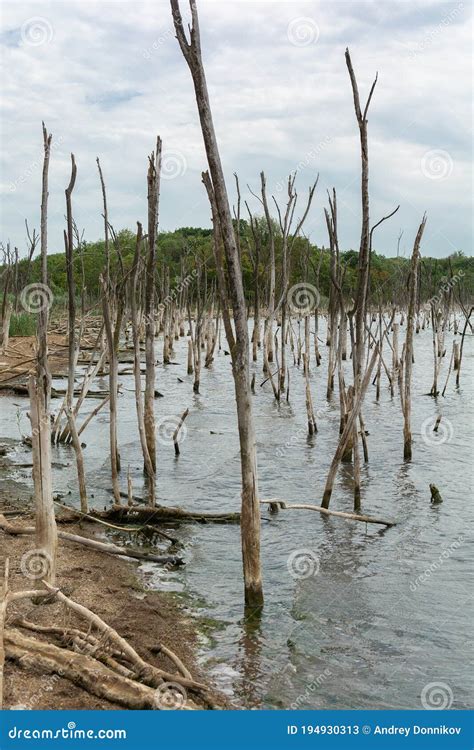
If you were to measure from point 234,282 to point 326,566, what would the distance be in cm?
356

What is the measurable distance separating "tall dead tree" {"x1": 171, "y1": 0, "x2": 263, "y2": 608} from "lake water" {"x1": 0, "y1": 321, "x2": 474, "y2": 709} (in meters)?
0.94

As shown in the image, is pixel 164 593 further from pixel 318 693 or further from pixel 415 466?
pixel 415 466

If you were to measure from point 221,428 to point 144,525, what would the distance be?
849 centimetres

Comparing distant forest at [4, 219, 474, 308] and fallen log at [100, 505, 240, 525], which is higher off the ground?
distant forest at [4, 219, 474, 308]

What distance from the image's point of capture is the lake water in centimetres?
568

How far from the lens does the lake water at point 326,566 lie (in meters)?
5.68

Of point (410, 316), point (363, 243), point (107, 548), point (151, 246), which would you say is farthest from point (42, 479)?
point (410, 316)

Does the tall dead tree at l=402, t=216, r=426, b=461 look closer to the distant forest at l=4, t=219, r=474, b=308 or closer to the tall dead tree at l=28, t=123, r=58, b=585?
the tall dead tree at l=28, t=123, r=58, b=585

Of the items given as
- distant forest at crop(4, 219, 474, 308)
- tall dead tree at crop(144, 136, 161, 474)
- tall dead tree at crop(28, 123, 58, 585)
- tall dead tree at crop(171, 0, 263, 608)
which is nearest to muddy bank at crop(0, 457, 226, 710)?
tall dead tree at crop(28, 123, 58, 585)

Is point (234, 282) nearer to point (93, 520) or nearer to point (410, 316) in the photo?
point (93, 520)

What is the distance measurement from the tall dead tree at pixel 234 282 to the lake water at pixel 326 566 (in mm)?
941

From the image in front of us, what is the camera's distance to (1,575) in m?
6.33

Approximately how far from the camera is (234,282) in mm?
5844

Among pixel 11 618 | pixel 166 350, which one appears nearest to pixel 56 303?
pixel 166 350
